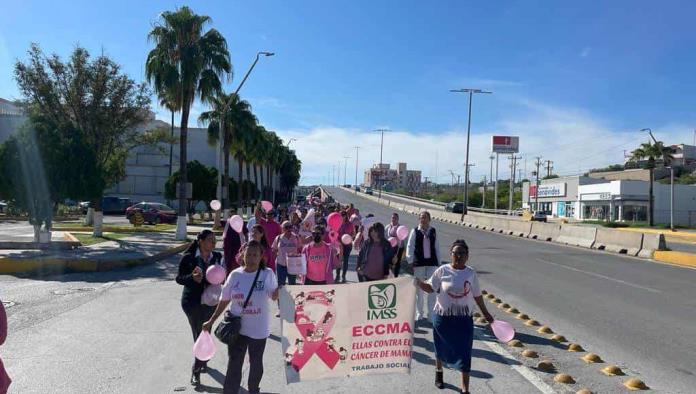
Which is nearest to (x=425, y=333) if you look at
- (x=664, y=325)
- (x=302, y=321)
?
(x=302, y=321)

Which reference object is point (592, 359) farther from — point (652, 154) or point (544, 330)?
point (652, 154)

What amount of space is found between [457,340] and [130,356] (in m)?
3.83

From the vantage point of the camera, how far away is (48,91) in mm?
25484

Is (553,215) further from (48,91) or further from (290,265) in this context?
(290,265)

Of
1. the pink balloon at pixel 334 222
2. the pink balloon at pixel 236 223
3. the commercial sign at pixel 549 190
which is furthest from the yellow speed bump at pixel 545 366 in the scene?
the commercial sign at pixel 549 190

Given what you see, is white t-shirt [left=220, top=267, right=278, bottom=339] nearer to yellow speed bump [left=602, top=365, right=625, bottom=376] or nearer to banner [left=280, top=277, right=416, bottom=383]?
banner [left=280, top=277, right=416, bottom=383]

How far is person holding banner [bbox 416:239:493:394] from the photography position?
5641mm

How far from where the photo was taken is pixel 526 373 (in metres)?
6.50

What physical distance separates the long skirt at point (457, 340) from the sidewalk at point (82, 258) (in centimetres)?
1212

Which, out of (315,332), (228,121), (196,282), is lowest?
Answer: (315,332)

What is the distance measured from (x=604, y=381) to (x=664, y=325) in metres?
3.90

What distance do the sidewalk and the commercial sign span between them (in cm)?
6783

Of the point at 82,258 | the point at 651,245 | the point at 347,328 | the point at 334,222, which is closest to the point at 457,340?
the point at 347,328

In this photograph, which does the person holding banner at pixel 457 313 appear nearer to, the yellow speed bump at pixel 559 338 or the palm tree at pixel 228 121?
the yellow speed bump at pixel 559 338
